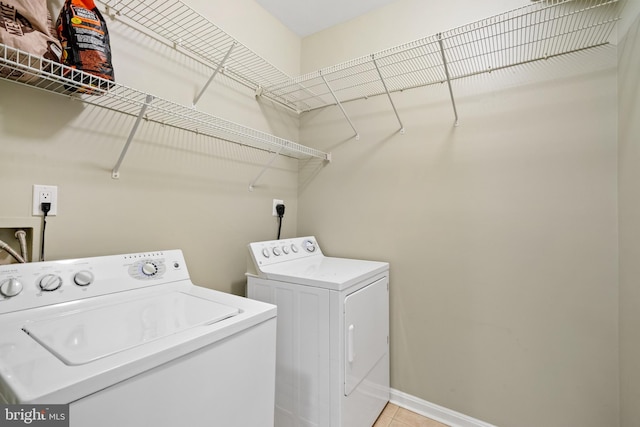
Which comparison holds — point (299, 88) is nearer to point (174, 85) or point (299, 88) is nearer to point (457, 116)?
point (174, 85)

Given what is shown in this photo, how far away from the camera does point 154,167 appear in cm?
148

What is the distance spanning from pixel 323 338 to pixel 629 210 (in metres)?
1.51

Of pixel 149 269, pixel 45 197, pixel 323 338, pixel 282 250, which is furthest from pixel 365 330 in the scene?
pixel 45 197

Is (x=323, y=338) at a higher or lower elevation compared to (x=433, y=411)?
higher

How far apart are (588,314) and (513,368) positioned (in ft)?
1.56

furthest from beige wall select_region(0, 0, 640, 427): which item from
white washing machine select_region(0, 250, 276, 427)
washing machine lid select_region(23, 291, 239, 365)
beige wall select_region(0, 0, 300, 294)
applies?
washing machine lid select_region(23, 291, 239, 365)

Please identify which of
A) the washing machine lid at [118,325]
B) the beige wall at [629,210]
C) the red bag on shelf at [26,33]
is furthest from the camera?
the beige wall at [629,210]

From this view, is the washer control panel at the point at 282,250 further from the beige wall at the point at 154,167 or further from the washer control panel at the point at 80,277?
the washer control panel at the point at 80,277

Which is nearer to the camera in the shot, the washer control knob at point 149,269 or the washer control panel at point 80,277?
the washer control panel at point 80,277

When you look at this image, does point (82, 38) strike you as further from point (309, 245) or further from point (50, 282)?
point (309, 245)

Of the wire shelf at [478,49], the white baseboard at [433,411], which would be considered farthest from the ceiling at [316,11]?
the white baseboard at [433,411]

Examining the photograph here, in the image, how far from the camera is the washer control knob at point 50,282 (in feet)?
3.26

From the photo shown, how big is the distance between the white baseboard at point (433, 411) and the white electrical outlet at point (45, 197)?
2146 millimetres

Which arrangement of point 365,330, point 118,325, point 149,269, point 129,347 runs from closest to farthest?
point 129,347
point 118,325
point 149,269
point 365,330
